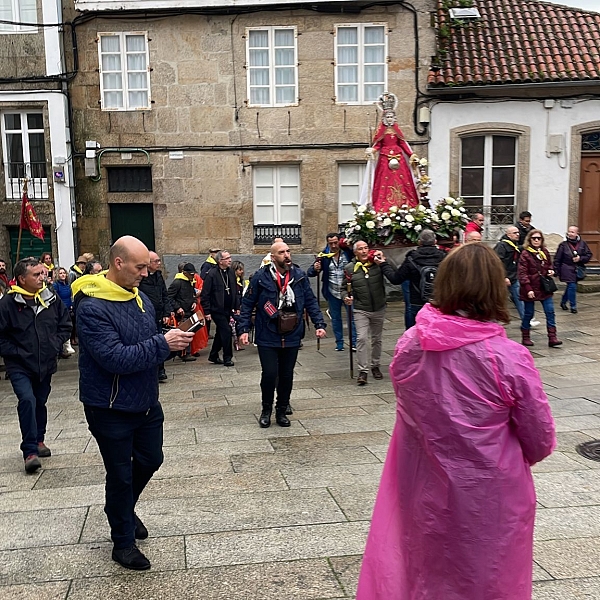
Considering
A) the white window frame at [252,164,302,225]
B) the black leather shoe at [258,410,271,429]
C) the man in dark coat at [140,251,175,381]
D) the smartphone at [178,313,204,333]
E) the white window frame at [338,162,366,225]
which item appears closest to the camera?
the smartphone at [178,313,204,333]

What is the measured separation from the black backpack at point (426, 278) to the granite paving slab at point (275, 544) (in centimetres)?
407

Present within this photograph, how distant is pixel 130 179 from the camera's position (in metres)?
17.0

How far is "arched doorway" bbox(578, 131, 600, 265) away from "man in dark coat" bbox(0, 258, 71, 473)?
14045mm

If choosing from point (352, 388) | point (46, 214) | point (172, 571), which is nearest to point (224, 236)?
point (46, 214)

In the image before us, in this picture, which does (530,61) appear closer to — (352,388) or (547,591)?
(352,388)

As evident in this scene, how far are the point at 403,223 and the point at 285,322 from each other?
3905 mm

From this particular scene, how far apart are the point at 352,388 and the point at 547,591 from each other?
5129mm

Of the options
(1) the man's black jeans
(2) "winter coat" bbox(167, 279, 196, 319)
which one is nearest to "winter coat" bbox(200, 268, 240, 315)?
(2) "winter coat" bbox(167, 279, 196, 319)

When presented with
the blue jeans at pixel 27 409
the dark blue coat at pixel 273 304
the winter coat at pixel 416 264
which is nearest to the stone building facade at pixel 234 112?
the winter coat at pixel 416 264

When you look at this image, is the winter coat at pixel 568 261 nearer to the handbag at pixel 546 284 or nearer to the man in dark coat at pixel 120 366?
the handbag at pixel 546 284

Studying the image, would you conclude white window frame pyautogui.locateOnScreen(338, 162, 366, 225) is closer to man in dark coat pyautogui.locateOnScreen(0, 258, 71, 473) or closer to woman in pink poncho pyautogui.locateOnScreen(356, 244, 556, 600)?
man in dark coat pyautogui.locateOnScreen(0, 258, 71, 473)

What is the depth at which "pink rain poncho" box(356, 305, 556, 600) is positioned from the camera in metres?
2.54

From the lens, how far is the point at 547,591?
353 cm

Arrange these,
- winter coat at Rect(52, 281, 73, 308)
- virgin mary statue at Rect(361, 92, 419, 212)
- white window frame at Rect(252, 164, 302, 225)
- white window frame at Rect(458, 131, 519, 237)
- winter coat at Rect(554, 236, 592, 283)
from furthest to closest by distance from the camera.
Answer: white window frame at Rect(252, 164, 302, 225) < white window frame at Rect(458, 131, 519, 237) < winter coat at Rect(554, 236, 592, 283) < winter coat at Rect(52, 281, 73, 308) < virgin mary statue at Rect(361, 92, 419, 212)
